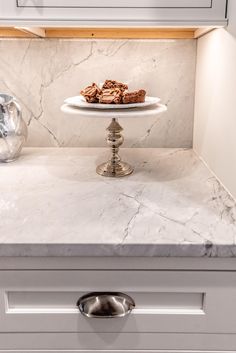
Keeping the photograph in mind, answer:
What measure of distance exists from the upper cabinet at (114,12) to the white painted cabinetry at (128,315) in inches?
20.8

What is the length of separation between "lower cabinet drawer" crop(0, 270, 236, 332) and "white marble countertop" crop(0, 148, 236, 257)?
0.06 metres

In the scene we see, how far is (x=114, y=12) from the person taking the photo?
82 centimetres

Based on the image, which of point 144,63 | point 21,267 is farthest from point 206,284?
point 144,63

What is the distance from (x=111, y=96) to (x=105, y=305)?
1.66 ft

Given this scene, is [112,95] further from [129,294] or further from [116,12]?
[129,294]

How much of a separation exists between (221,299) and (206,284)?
0.04 metres

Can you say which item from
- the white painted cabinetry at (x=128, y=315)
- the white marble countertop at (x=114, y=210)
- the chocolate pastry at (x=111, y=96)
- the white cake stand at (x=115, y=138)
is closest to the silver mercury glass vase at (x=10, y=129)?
the white marble countertop at (x=114, y=210)

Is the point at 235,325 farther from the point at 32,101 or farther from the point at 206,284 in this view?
the point at 32,101

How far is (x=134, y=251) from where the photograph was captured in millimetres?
650

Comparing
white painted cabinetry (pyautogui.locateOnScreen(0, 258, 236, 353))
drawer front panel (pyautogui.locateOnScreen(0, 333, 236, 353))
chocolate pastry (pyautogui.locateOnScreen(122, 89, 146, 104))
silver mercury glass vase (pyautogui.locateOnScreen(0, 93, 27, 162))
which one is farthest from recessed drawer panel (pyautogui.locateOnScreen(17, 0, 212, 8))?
drawer front panel (pyautogui.locateOnScreen(0, 333, 236, 353))

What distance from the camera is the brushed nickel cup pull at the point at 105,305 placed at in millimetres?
689

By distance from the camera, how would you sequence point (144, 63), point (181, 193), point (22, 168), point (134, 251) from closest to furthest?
point (134, 251) < point (181, 193) < point (22, 168) < point (144, 63)

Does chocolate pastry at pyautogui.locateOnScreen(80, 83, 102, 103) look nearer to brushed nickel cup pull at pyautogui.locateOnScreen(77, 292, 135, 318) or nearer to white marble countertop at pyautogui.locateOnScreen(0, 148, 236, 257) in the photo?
white marble countertop at pyautogui.locateOnScreen(0, 148, 236, 257)

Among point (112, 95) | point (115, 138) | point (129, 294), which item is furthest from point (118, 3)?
point (129, 294)
